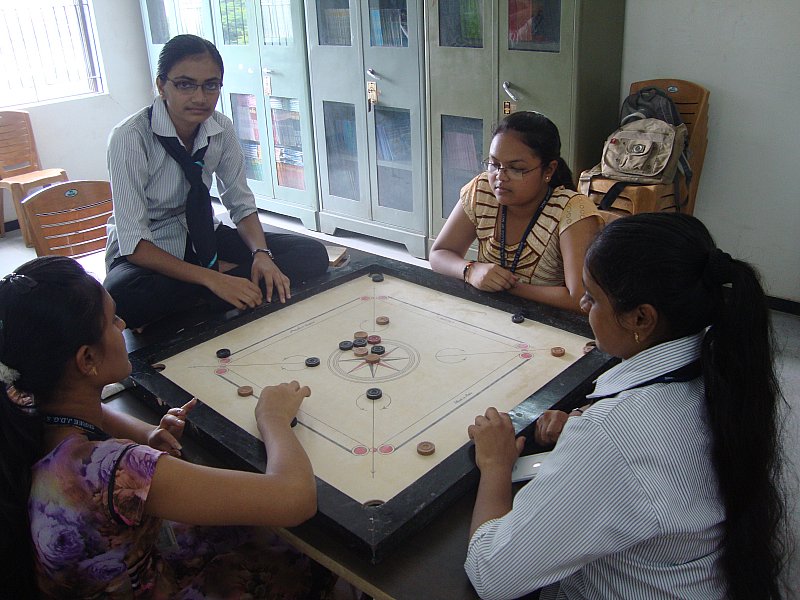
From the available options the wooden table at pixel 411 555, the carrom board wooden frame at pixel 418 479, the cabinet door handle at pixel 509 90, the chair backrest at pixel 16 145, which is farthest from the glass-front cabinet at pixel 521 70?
the chair backrest at pixel 16 145

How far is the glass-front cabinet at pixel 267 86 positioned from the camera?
452cm

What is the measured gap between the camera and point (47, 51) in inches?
208

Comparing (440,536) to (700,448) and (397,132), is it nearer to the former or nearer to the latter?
(700,448)

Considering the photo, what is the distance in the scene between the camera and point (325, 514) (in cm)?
111

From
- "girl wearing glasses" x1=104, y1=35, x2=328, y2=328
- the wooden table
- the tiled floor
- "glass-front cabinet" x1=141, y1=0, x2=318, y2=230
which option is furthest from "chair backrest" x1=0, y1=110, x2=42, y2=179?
the wooden table

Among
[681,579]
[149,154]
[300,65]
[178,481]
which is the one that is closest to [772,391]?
[681,579]

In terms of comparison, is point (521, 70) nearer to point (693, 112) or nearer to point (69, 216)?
point (693, 112)

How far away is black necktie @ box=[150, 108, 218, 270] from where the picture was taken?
223cm

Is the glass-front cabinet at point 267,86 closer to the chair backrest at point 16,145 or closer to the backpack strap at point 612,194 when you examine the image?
the chair backrest at point 16,145

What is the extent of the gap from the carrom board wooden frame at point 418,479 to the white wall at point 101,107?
13.5ft

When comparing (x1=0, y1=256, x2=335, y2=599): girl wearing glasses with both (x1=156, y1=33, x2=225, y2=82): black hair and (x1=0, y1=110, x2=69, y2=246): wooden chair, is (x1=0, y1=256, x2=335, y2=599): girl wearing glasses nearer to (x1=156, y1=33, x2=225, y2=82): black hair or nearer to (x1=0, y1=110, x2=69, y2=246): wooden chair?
(x1=156, y1=33, x2=225, y2=82): black hair

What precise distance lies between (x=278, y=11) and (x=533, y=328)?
3.51 metres

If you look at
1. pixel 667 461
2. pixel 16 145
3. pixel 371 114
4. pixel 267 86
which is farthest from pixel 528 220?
pixel 16 145

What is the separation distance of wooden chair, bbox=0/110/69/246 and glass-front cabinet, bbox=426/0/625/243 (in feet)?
8.77
